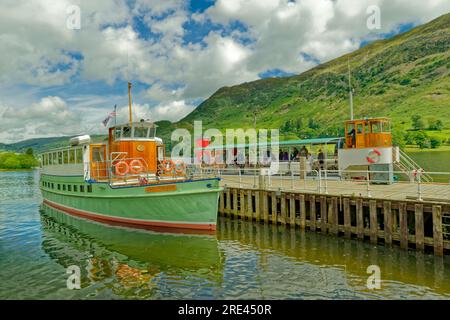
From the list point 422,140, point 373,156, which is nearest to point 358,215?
point 373,156

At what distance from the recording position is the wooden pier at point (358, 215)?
13.0m

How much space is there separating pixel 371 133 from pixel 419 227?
10.4 m

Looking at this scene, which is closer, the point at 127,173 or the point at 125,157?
the point at 127,173

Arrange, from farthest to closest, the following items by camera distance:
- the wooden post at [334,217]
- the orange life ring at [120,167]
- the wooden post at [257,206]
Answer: the wooden post at [257,206] < the orange life ring at [120,167] < the wooden post at [334,217]

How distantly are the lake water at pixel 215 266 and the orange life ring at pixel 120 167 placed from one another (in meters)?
3.17

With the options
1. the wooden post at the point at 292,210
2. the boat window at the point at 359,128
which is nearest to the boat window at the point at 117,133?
the wooden post at the point at 292,210

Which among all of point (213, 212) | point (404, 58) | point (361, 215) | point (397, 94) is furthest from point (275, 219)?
point (404, 58)

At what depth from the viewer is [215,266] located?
1304 cm

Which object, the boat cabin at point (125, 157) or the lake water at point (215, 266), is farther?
the boat cabin at point (125, 157)

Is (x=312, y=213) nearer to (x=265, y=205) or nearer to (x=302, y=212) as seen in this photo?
(x=302, y=212)

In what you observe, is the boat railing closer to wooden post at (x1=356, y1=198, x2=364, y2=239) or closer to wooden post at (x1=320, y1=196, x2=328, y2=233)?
wooden post at (x1=320, y1=196, x2=328, y2=233)

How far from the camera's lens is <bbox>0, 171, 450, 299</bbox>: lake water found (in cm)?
1052

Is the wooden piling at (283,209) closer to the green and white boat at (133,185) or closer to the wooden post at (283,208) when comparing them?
the wooden post at (283,208)
